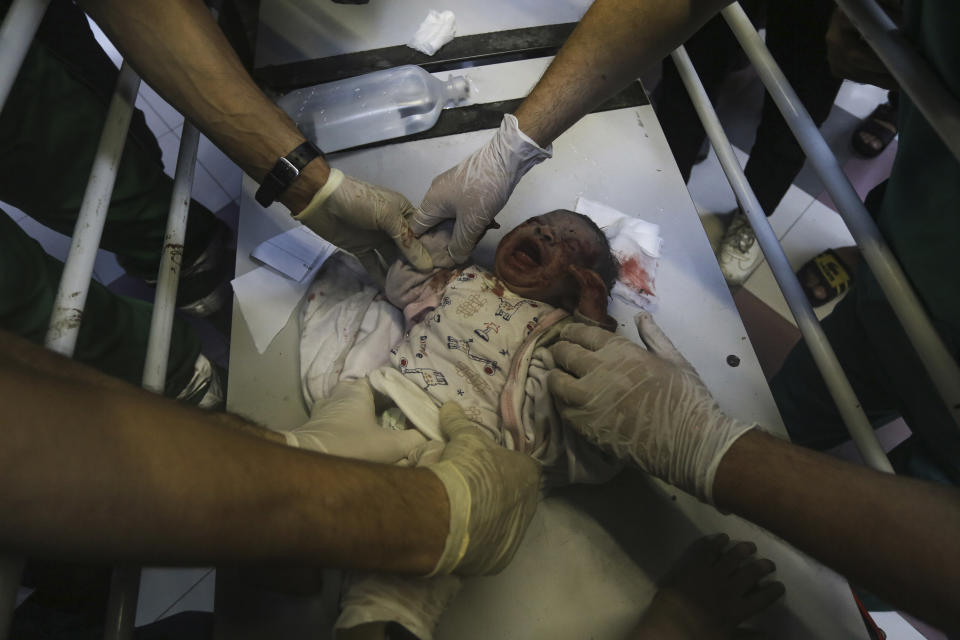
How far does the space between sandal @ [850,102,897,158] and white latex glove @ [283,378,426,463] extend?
2924 mm

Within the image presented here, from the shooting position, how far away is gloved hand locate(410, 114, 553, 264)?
4.37 feet

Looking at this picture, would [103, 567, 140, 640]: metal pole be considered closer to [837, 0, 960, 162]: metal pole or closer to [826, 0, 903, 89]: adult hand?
[837, 0, 960, 162]: metal pole

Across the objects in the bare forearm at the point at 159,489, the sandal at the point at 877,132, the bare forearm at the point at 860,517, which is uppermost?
the sandal at the point at 877,132

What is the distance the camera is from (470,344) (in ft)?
4.77

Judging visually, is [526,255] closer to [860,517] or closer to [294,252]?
[294,252]

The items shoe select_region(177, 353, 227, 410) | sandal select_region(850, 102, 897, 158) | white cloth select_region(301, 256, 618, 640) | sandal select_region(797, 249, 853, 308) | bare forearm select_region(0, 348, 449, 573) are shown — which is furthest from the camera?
sandal select_region(850, 102, 897, 158)

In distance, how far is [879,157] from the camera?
2.78 meters

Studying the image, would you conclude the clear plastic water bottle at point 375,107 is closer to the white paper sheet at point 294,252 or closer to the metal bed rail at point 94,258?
the white paper sheet at point 294,252

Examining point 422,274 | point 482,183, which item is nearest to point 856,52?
point 482,183

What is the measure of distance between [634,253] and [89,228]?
1441 millimetres

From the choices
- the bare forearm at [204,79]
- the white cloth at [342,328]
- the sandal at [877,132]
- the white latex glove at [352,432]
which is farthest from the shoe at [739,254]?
the bare forearm at [204,79]

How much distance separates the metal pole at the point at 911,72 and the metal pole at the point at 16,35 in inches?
64.7

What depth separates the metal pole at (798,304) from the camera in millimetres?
1066

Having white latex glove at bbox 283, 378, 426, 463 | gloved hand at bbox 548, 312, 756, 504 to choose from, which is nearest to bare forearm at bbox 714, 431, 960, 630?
gloved hand at bbox 548, 312, 756, 504
